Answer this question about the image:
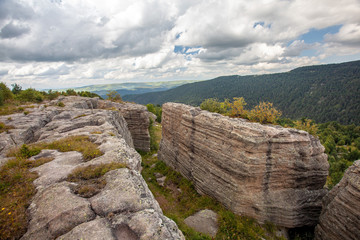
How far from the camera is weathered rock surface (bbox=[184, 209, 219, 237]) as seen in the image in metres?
15.2

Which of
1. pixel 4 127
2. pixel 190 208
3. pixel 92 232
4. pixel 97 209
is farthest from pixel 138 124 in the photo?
pixel 92 232

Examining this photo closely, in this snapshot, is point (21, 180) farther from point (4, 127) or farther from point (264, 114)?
point (264, 114)

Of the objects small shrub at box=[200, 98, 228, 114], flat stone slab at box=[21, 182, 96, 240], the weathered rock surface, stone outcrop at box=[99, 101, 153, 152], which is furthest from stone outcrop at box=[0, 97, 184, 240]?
stone outcrop at box=[99, 101, 153, 152]

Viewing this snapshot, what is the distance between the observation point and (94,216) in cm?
594

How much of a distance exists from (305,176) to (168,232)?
53.0 feet

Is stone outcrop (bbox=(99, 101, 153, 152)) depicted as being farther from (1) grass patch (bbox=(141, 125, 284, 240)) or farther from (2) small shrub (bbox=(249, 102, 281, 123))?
(2) small shrub (bbox=(249, 102, 281, 123))

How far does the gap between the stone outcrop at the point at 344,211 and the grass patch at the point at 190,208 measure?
13.6 ft

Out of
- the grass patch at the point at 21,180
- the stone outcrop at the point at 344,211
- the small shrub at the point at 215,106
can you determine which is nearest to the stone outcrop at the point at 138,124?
the small shrub at the point at 215,106

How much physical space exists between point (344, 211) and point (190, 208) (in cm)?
1287

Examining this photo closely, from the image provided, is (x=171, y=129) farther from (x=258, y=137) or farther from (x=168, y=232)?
(x=168, y=232)

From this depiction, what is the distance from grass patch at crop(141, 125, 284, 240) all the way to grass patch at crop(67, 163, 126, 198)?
893cm

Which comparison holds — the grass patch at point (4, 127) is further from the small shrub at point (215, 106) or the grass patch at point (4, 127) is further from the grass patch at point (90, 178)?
the small shrub at point (215, 106)

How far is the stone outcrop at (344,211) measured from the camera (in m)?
12.6

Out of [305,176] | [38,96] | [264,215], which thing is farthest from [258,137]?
[38,96]
